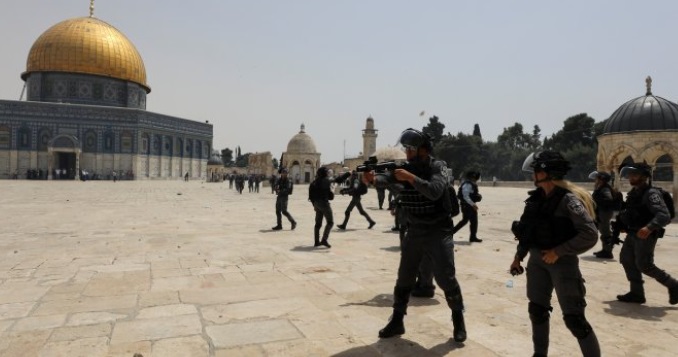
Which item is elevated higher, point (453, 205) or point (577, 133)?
point (577, 133)

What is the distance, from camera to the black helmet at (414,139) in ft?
12.7

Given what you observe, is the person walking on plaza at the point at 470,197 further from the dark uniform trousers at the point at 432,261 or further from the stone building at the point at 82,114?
the stone building at the point at 82,114

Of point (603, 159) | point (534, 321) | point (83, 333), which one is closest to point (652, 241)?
point (534, 321)

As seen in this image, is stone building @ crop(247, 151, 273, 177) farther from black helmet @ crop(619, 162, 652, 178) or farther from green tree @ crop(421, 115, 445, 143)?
black helmet @ crop(619, 162, 652, 178)

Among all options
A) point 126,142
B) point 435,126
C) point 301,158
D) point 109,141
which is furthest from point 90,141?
point 435,126

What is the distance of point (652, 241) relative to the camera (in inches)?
189

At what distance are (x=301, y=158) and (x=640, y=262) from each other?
182ft

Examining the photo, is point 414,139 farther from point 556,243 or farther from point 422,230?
point 556,243

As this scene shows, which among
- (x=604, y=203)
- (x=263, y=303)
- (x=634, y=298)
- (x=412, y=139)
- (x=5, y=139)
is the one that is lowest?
(x=263, y=303)

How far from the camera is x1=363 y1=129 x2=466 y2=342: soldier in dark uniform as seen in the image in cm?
371

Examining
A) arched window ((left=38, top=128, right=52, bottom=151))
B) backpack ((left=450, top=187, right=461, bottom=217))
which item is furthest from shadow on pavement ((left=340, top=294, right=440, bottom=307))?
arched window ((left=38, top=128, right=52, bottom=151))

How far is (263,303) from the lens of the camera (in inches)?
187

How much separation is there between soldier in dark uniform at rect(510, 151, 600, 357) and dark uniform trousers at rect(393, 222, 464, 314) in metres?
0.59

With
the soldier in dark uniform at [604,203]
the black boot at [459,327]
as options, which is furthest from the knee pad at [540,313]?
the soldier in dark uniform at [604,203]
